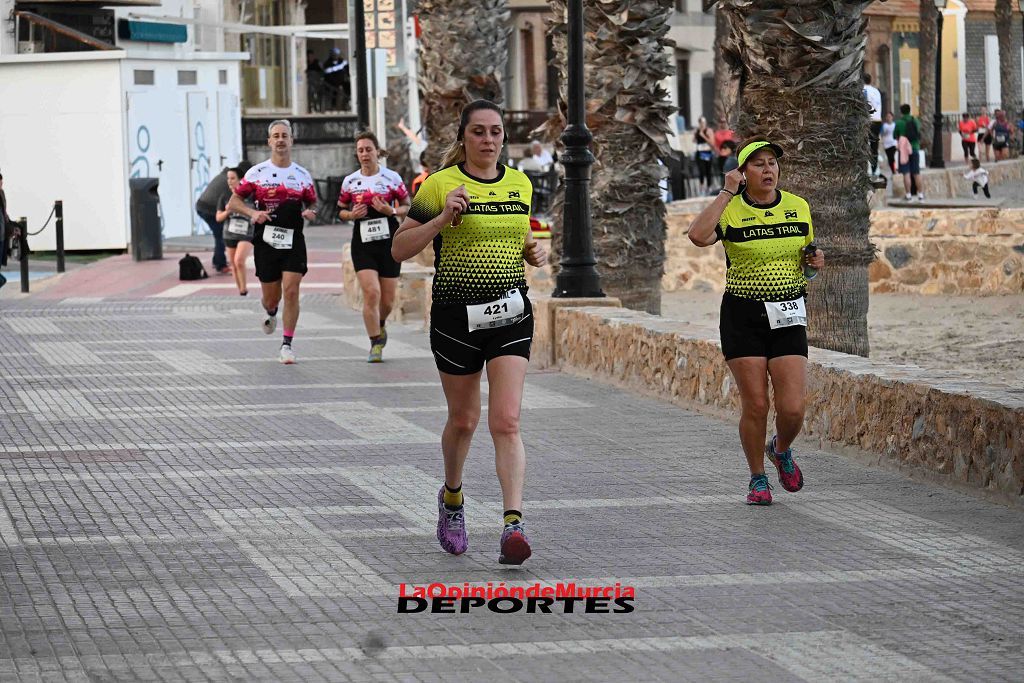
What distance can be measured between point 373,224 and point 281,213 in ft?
2.26

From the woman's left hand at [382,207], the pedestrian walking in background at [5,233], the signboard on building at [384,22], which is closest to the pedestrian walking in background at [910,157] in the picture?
the signboard on building at [384,22]

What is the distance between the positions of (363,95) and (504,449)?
16.5 m

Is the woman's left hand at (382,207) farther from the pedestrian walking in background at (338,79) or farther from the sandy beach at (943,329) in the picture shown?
the pedestrian walking in background at (338,79)

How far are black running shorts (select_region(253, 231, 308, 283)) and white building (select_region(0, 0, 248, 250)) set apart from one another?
48.4 feet

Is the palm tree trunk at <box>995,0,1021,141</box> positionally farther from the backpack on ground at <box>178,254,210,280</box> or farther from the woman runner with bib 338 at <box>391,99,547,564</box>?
the woman runner with bib 338 at <box>391,99,547,564</box>

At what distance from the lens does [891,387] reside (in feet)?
30.6

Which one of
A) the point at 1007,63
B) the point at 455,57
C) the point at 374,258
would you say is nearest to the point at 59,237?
the point at 455,57

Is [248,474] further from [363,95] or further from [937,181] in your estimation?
[937,181]

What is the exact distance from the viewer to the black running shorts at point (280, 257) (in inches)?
585

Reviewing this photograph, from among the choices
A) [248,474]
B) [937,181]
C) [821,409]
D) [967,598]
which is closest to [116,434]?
[248,474]

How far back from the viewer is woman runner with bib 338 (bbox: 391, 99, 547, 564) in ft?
24.1

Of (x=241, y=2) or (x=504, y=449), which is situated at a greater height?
(x=241, y=2)

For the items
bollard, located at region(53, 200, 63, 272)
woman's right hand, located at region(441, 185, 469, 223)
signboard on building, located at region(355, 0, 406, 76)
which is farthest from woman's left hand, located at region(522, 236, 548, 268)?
bollard, located at region(53, 200, 63, 272)

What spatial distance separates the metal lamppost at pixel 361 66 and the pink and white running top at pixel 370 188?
26.9 ft
